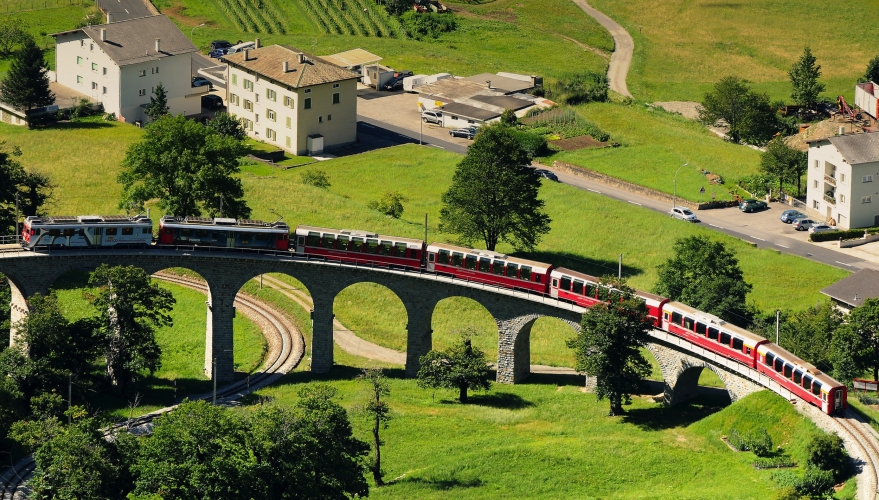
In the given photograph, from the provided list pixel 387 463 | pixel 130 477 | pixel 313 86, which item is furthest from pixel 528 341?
pixel 313 86

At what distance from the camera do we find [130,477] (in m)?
102

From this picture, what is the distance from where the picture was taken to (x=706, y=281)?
138 m

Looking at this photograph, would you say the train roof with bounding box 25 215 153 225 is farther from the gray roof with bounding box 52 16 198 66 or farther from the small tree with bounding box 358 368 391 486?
the gray roof with bounding box 52 16 198 66

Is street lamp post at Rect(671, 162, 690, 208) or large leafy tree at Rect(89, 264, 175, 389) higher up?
street lamp post at Rect(671, 162, 690, 208)

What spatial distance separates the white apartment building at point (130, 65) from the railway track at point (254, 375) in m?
48.0

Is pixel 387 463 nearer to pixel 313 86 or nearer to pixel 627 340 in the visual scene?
pixel 627 340

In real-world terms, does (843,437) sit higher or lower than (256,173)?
lower

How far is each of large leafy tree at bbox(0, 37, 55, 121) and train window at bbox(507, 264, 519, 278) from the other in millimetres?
82705

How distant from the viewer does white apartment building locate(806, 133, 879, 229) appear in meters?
173

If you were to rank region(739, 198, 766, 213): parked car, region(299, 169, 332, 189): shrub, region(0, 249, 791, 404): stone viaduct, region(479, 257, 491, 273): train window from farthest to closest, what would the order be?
region(739, 198, 766, 213): parked car, region(299, 169, 332, 189): shrub, region(479, 257, 491, 273): train window, region(0, 249, 791, 404): stone viaduct

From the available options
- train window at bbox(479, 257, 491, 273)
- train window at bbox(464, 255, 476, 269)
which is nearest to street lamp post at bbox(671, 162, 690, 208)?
train window at bbox(479, 257, 491, 273)

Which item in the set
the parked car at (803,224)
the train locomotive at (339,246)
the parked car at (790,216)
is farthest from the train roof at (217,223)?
the parked car at (790,216)

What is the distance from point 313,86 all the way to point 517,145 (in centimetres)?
3929

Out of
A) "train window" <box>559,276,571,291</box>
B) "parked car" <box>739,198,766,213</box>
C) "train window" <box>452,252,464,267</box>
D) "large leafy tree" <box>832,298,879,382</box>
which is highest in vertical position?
"parked car" <box>739,198,766,213</box>
